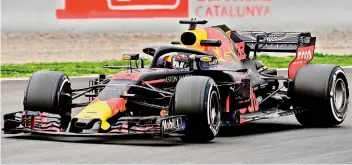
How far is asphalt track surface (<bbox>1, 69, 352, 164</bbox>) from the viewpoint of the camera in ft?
40.5

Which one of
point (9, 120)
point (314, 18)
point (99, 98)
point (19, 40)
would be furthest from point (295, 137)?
point (314, 18)

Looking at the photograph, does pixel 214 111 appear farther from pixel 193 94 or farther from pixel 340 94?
pixel 340 94

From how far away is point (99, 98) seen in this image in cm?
1397

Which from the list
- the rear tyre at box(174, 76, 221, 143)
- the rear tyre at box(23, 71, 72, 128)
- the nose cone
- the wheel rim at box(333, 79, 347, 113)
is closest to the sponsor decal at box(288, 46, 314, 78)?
the wheel rim at box(333, 79, 347, 113)

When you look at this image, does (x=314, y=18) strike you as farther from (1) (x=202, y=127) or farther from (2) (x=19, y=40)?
(1) (x=202, y=127)

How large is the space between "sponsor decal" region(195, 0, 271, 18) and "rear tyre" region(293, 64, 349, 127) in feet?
38.6

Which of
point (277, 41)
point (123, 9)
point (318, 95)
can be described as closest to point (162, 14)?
point (123, 9)

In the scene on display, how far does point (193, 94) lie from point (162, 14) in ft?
45.3

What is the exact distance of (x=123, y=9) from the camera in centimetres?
2697

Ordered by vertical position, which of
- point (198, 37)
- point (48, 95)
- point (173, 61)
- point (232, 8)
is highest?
point (232, 8)

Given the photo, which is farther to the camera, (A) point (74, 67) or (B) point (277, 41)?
(A) point (74, 67)

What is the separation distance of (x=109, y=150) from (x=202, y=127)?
1219 mm

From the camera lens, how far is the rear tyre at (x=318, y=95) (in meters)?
15.8

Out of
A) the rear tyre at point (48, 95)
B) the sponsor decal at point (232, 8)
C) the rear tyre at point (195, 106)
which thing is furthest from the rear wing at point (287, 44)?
the sponsor decal at point (232, 8)
